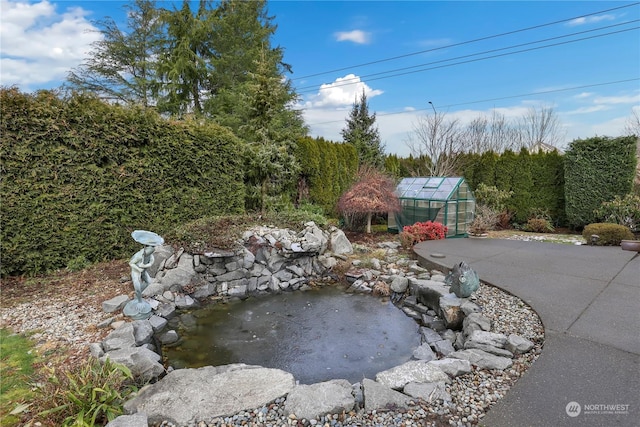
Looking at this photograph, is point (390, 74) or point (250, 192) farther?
point (390, 74)

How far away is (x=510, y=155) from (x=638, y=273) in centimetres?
654

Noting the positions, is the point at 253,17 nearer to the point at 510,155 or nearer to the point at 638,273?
the point at 510,155

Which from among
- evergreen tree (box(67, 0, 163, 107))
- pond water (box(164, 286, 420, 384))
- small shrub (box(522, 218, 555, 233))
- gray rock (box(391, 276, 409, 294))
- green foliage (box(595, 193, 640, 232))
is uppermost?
evergreen tree (box(67, 0, 163, 107))

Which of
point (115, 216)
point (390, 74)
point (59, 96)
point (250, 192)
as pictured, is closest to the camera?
point (59, 96)

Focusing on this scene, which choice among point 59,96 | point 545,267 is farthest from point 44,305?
point 545,267

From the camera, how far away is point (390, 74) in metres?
12.8

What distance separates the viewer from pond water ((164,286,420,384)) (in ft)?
10.0

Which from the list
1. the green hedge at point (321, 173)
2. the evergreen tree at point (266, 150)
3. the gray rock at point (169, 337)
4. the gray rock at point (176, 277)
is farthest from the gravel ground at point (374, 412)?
the green hedge at point (321, 173)

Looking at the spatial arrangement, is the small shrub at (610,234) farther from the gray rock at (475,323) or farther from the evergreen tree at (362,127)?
the evergreen tree at (362,127)

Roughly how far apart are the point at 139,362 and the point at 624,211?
36.0ft

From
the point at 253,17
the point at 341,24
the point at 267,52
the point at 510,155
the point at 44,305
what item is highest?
the point at 253,17

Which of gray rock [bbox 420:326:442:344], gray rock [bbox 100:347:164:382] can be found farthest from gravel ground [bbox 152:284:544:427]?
gray rock [bbox 420:326:442:344]

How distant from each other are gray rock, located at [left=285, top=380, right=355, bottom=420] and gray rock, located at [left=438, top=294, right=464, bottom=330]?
2.01 metres

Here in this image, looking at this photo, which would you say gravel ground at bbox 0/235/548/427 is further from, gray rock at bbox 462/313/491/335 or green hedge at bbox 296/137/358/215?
green hedge at bbox 296/137/358/215
